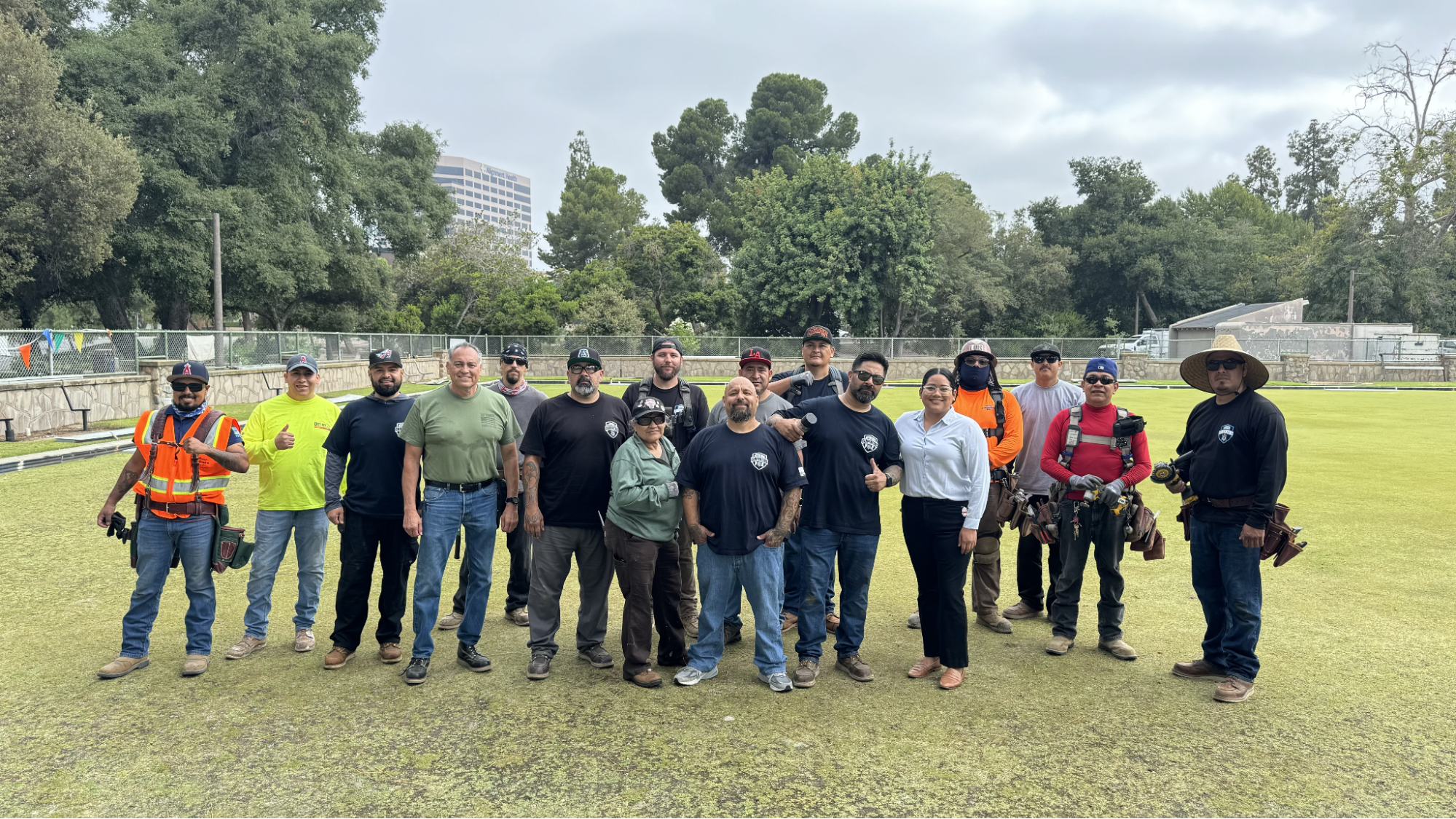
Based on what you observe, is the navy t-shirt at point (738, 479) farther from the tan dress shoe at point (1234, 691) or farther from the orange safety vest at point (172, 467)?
the orange safety vest at point (172, 467)

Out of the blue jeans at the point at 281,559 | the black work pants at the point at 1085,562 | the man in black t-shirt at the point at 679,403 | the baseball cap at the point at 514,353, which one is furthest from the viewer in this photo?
the baseball cap at the point at 514,353

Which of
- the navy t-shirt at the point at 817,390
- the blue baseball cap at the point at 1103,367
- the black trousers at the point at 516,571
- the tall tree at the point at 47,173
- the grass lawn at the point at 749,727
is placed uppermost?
the tall tree at the point at 47,173

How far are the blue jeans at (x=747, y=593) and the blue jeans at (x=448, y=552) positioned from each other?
1358mm

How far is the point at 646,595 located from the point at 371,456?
1918mm

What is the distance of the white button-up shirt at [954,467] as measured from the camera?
5.23m

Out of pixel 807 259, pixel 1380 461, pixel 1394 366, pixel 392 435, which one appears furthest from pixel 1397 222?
pixel 392 435

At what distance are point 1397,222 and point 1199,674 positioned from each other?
61681 mm

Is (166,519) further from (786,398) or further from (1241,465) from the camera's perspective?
(1241,465)

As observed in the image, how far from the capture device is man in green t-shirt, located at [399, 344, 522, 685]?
5.38 metres

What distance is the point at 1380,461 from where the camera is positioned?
14102 mm

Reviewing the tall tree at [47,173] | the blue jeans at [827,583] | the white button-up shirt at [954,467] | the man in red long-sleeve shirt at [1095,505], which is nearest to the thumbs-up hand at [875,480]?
the white button-up shirt at [954,467]

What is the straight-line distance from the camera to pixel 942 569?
5.26 meters

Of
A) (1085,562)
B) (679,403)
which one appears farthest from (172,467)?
(1085,562)

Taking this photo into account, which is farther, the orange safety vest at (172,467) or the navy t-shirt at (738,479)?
the orange safety vest at (172,467)
